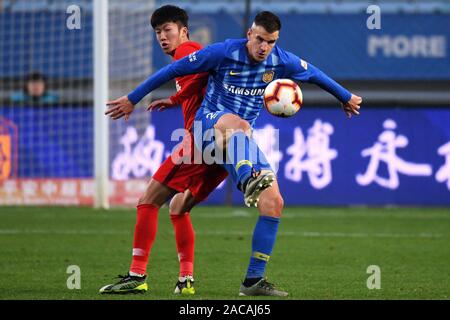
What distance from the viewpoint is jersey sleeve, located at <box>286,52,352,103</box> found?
7.51 metres

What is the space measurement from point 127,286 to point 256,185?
1188 mm

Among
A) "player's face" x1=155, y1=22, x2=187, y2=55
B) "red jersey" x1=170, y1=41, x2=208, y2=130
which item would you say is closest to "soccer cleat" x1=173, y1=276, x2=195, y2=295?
"red jersey" x1=170, y1=41, x2=208, y2=130

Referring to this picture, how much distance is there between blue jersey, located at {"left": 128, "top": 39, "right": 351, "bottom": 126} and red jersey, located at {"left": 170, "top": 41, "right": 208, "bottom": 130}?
191 millimetres

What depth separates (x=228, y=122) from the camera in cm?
720

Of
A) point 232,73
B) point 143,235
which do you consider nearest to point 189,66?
point 232,73

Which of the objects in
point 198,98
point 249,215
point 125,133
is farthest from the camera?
point 125,133

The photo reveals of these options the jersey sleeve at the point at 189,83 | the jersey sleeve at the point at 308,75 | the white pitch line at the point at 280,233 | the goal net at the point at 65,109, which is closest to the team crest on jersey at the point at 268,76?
the jersey sleeve at the point at 308,75

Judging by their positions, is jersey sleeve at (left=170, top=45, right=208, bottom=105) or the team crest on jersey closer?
the team crest on jersey

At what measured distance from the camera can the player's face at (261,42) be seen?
23.5 ft

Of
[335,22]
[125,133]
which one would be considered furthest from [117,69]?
[335,22]

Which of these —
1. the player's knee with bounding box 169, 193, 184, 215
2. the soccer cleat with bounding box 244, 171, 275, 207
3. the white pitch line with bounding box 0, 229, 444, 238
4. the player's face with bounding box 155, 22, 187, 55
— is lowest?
the white pitch line with bounding box 0, 229, 444, 238

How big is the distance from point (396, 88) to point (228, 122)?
520 inches

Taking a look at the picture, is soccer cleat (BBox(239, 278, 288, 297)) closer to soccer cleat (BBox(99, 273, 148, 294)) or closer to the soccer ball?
soccer cleat (BBox(99, 273, 148, 294))
